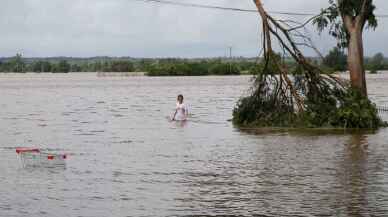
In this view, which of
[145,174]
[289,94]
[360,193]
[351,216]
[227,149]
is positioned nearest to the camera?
[351,216]

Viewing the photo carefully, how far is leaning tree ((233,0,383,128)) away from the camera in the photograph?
2777 centimetres

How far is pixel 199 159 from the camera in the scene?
69.1 feet

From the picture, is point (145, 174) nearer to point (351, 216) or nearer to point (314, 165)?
point (314, 165)

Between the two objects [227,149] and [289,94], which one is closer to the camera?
[227,149]

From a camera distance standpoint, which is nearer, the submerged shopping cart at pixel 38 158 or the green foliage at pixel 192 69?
the submerged shopping cart at pixel 38 158

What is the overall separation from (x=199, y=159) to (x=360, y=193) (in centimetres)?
634

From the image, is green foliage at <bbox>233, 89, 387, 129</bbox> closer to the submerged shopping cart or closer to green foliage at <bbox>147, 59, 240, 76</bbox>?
the submerged shopping cart

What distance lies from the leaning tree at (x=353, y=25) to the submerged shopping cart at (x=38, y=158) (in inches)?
502

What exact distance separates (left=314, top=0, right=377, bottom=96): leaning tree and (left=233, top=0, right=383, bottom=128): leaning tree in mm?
1288

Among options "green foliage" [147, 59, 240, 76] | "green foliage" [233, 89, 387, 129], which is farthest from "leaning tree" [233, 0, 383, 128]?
"green foliage" [147, 59, 240, 76]

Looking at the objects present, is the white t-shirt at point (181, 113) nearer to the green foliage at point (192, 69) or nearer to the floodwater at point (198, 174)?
the floodwater at point (198, 174)

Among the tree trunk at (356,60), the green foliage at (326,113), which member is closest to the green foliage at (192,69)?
the tree trunk at (356,60)

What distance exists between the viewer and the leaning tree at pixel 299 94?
27766mm

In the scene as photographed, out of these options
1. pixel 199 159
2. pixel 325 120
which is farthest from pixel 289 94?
pixel 199 159
